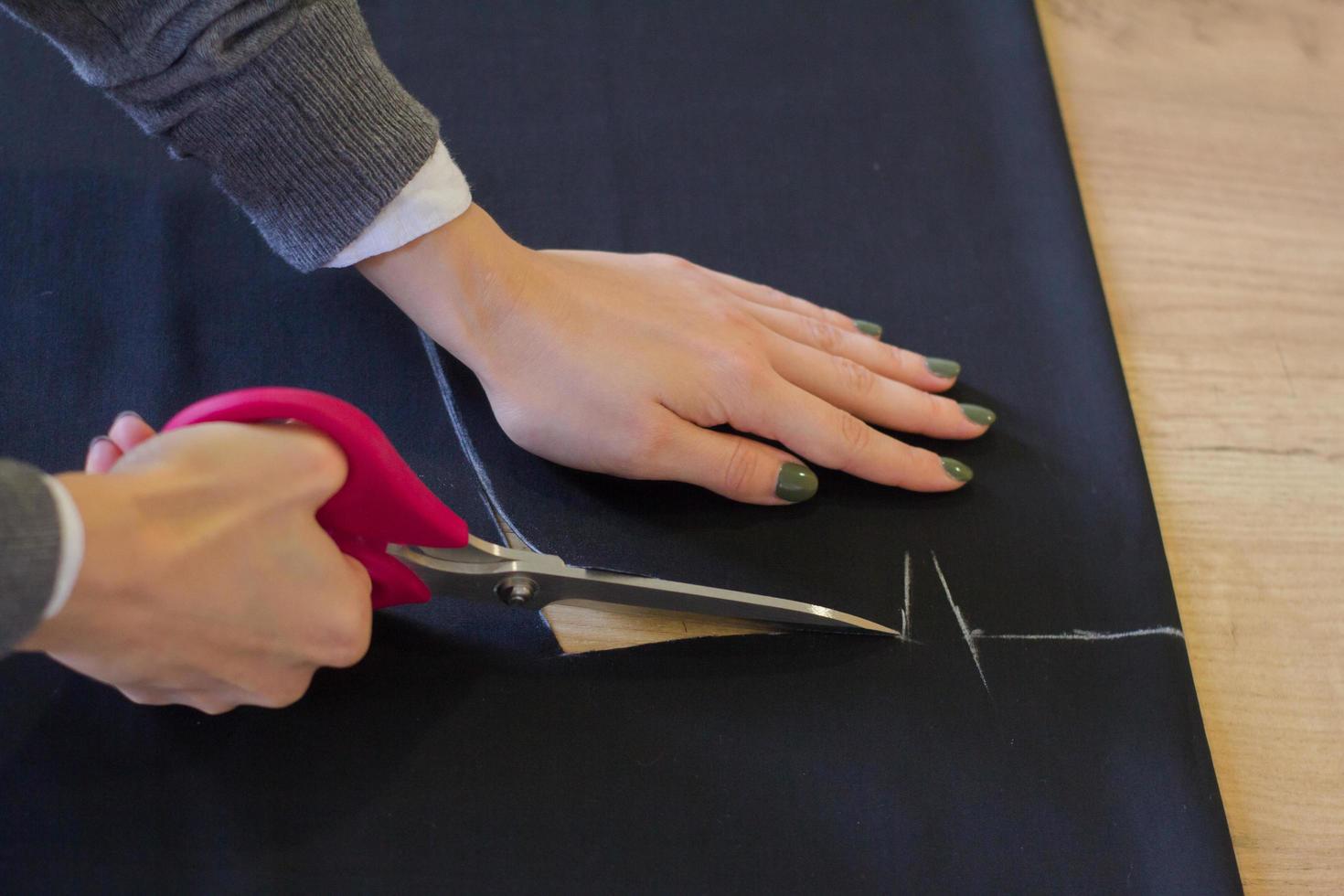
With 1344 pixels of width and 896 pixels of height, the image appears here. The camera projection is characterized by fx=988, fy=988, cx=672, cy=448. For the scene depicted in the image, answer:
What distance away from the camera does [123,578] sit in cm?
48

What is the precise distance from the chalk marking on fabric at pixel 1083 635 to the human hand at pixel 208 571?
1.52 ft

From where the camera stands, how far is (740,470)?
764 mm

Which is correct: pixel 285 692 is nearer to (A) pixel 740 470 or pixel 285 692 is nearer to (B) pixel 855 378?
(A) pixel 740 470

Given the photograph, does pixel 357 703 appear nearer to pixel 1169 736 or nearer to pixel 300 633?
pixel 300 633

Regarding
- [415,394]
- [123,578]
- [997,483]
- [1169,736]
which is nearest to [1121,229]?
[997,483]

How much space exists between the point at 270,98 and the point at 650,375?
1.07ft

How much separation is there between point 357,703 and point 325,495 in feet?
0.61

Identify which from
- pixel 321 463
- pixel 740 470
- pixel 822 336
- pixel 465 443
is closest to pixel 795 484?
pixel 740 470

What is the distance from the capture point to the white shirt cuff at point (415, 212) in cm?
71

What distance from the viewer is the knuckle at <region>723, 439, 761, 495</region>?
2.51 ft

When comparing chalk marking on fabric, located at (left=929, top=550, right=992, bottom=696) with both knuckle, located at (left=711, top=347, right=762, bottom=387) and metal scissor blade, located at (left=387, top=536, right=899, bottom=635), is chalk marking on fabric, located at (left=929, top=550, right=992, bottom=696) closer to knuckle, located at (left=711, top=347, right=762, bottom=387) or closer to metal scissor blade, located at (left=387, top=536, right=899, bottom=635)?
metal scissor blade, located at (left=387, top=536, right=899, bottom=635)

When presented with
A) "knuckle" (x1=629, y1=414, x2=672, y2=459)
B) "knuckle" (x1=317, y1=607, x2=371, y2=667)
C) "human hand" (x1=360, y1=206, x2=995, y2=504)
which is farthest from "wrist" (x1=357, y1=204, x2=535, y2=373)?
"knuckle" (x1=317, y1=607, x2=371, y2=667)

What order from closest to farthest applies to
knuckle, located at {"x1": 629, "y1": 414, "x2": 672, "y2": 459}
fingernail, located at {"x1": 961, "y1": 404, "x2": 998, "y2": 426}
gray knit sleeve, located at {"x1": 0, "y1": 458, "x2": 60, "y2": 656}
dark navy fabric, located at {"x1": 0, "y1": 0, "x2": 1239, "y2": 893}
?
gray knit sleeve, located at {"x1": 0, "y1": 458, "x2": 60, "y2": 656} < dark navy fabric, located at {"x1": 0, "y1": 0, "x2": 1239, "y2": 893} < knuckle, located at {"x1": 629, "y1": 414, "x2": 672, "y2": 459} < fingernail, located at {"x1": 961, "y1": 404, "x2": 998, "y2": 426}

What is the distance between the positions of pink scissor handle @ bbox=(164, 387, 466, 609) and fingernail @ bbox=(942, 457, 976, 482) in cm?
40
